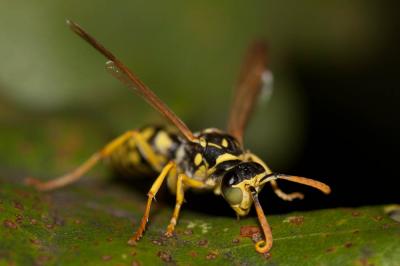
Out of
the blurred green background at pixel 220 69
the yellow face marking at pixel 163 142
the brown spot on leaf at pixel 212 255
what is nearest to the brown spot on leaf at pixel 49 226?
the brown spot on leaf at pixel 212 255

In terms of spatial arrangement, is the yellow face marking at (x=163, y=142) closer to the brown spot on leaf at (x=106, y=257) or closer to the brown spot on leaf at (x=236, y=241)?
the brown spot on leaf at (x=236, y=241)

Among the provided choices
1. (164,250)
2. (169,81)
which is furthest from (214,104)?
(164,250)

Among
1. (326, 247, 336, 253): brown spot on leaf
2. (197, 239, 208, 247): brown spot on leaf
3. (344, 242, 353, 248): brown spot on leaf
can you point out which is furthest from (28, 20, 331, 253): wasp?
(344, 242, 353, 248): brown spot on leaf

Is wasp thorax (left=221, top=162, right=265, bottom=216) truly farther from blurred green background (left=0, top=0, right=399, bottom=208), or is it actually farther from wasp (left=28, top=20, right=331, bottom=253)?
blurred green background (left=0, top=0, right=399, bottom=208)

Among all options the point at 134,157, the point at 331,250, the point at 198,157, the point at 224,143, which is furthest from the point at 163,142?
the point at 331,250

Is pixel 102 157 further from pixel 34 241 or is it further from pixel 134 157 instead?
pixel 34 241
